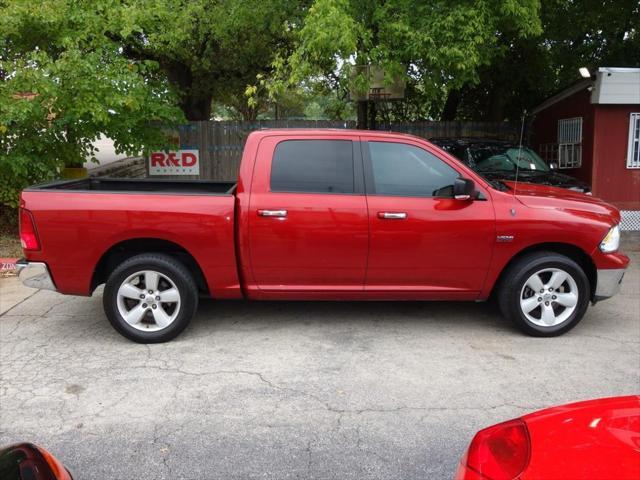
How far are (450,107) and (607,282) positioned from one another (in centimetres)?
1068

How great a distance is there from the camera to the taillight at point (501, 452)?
191cm

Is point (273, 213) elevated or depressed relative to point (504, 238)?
elevated

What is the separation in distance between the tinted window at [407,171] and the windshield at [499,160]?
4.76 meters

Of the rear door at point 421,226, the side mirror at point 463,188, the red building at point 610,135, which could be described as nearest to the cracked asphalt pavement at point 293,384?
the rear door at point 421,226

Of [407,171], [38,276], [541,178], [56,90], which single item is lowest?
[38,276]

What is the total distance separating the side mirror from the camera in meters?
4.96

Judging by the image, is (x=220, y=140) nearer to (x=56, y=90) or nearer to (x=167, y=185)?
(x=56, y=90)

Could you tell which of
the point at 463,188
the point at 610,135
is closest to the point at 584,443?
the point at 463,188

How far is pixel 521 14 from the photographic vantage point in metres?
8.29

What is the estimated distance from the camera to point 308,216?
5047 mm

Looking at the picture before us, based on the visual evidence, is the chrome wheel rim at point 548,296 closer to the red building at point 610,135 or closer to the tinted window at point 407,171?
the tinted window at point 407,171

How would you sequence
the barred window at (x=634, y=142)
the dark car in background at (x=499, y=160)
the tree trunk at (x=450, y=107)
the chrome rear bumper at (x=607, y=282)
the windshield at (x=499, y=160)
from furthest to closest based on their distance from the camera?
the tree trunk at (x=450, y=107)
the barred window at (x=634, y=142)
the windshield at (x=499, y=160)
the dark car in background at (x=499, y=160)
the chrome rear bumper at (x=607, y=282)

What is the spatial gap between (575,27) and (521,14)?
5.18 metres

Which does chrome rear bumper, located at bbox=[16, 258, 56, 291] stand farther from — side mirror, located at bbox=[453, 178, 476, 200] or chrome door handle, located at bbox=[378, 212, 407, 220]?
side mirror, located at bbox=[453, 178, 476, 200]
